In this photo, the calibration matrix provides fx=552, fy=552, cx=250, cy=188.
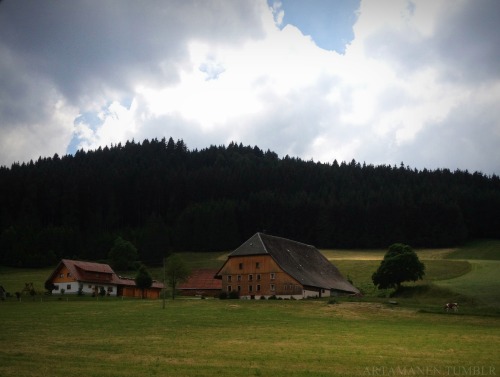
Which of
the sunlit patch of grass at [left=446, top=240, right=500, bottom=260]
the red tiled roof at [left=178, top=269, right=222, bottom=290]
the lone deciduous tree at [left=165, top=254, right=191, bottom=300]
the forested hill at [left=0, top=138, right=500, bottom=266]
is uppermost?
the forested hill at [left=0, top=138, right=500, bottom=266]

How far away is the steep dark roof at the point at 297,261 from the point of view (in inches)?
3088

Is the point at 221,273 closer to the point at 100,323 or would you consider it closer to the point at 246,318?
the point at 246,318

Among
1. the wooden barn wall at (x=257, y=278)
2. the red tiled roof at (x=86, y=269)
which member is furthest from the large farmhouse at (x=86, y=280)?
the wooden barn wall at (x=257, y=278)

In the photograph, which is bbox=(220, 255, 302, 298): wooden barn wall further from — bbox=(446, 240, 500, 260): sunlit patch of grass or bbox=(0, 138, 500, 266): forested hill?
bbox=(446, 240, 500, 260): sunlit patch of grass

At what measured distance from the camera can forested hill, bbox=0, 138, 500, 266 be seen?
127 m

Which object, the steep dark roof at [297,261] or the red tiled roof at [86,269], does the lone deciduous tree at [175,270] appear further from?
the red tiled roof at [86,269]

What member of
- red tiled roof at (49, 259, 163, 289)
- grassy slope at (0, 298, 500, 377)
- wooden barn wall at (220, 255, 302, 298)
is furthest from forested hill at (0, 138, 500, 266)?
grassy slope at (0, 298, 500, 377)

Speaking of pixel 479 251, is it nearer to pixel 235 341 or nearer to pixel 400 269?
pixel 400 269

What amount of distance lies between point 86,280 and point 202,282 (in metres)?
19.3

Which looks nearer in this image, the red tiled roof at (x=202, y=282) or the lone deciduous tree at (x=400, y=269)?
the lone deciduous tree at (x=400, y=269)

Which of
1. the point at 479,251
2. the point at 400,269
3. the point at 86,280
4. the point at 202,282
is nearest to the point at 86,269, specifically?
the point at 86,280

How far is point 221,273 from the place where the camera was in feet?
268

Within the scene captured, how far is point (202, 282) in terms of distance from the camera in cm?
9456

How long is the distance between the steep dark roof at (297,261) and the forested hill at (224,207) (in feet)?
138
